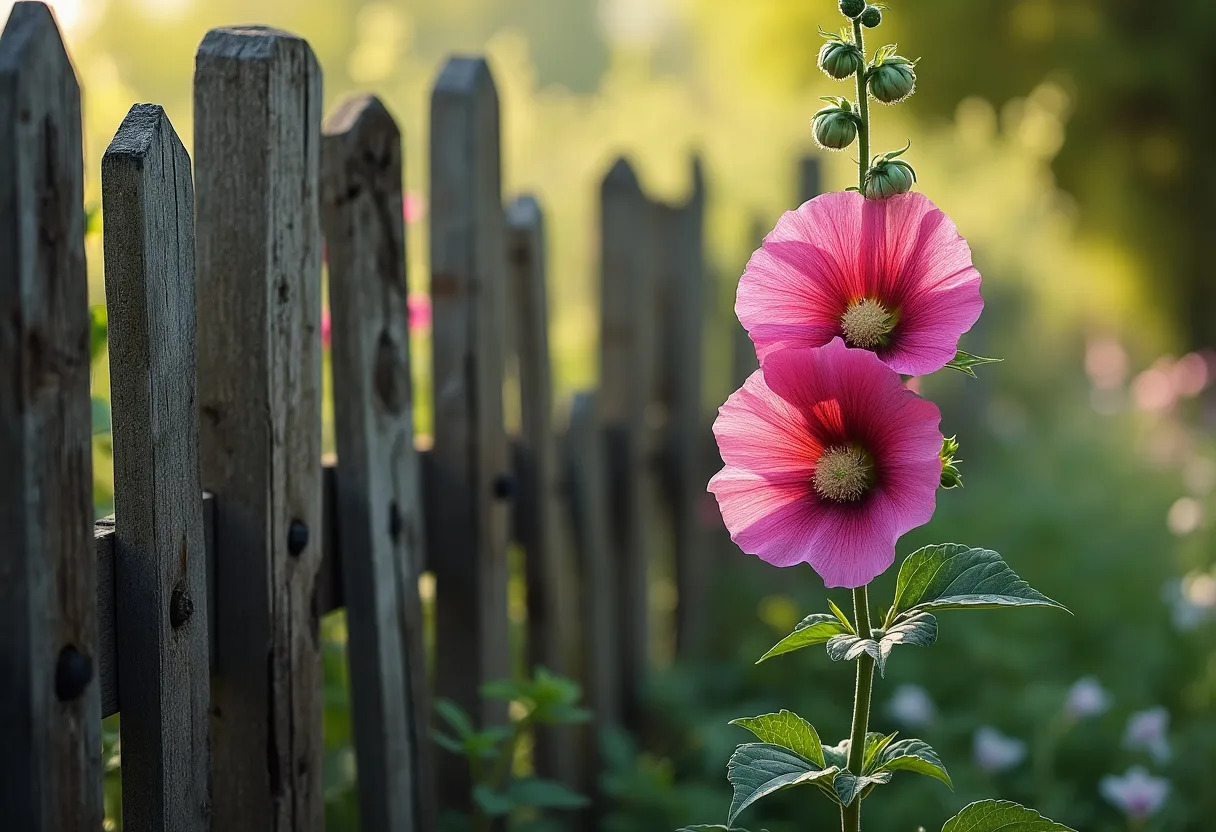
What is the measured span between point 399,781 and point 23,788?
73 cm

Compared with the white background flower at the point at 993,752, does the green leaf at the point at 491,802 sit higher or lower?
higher

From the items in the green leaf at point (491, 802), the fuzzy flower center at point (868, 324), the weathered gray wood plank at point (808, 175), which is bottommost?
the green leaf at point (491, 802)

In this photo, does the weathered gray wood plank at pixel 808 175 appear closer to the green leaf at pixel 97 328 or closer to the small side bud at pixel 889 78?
the green leaf at pixel 97 328

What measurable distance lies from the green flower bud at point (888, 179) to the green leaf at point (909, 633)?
0.38 metres

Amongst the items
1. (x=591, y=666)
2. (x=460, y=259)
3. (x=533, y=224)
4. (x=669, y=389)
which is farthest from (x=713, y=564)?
(x=460, y=259)

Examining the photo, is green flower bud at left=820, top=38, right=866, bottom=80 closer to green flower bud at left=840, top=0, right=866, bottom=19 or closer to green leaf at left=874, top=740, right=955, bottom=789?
green flower bud at left=840, top=0, right=866, bottom=19

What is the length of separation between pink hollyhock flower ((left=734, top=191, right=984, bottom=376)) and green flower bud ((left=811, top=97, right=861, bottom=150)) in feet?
0.16

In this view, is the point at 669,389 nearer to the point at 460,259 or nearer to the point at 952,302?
the point at 460,259

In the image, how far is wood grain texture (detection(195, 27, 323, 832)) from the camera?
140 centimetres

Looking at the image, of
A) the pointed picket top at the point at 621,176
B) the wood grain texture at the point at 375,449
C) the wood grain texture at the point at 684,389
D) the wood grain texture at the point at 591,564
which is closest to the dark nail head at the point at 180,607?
the wood grain texture at the point at 375,449

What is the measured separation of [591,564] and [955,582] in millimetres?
1565

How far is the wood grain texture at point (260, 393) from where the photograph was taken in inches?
55.0

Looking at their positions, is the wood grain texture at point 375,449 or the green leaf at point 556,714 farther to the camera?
the green leaf at point 556,714

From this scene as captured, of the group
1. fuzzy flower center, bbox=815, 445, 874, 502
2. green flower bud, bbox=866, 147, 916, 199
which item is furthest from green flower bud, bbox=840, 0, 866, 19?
fuzzy flower center, bbox=815, 445, 874, 502
